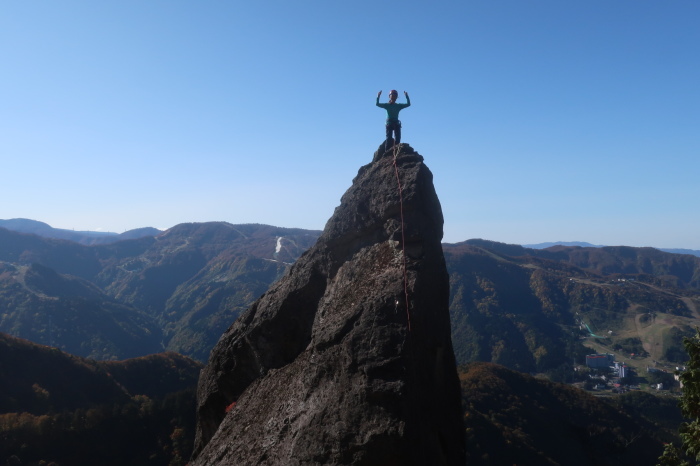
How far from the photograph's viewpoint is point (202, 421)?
15.9m

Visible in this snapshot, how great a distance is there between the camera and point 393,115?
1728 cm

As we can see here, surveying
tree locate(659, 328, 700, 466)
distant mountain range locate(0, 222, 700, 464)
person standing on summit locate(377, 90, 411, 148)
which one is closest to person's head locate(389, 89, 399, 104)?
person standing on summit locate(377, 90, 411, 148)

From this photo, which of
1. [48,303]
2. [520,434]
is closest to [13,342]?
[520,434]

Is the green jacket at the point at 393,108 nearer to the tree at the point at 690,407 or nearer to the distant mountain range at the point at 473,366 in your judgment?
the tree at the point at 690,407

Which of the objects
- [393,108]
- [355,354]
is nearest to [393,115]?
[393,108]

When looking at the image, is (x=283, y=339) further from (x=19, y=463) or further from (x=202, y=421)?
(x=19, y=463)

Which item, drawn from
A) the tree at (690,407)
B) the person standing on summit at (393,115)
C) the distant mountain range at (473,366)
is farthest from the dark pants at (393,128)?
the distant mountain range at (473,366)

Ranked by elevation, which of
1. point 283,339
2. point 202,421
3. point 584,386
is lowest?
point 584,386

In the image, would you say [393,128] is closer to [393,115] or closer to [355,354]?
[393,115]

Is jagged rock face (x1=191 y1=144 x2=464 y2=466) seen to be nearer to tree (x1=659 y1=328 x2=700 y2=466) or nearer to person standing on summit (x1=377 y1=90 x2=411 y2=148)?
person standing on summit (x1=377 y1=90 x2=411 y2=148)

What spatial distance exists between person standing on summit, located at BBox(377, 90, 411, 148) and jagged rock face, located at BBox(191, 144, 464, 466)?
81cm

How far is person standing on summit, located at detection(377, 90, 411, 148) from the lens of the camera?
17159 millimetres

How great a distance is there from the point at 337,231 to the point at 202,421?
7.68 meters

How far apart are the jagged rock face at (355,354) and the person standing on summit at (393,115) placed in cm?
81
